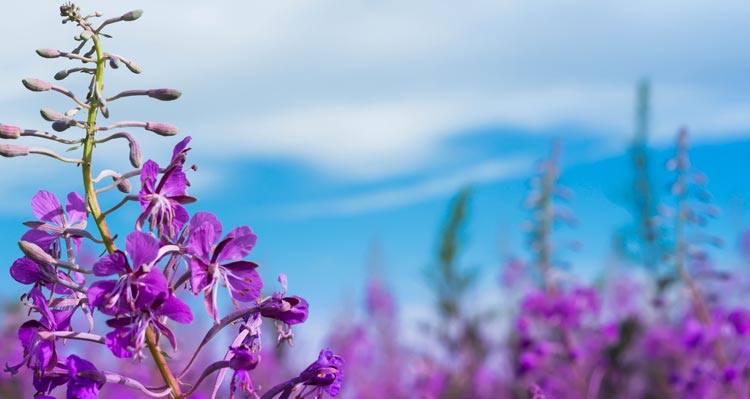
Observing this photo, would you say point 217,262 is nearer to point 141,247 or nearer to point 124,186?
point 141,247

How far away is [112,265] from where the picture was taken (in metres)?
2.08

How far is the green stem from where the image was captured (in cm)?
218

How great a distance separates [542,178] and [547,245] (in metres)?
0.81

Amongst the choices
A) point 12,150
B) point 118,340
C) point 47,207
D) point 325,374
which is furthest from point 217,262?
point 12,150

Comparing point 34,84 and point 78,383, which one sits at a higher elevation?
point 34,84

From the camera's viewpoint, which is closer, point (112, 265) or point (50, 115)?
point (112, 265)

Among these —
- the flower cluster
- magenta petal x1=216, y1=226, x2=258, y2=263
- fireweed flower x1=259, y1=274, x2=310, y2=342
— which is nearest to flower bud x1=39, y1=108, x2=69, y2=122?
the flower cluster

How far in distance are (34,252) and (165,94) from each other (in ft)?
1.77

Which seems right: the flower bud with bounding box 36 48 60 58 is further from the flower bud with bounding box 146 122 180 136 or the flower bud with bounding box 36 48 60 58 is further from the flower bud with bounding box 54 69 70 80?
the flower bud with bounding box 146 122 180 136

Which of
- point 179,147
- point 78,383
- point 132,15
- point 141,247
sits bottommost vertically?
point 78,383

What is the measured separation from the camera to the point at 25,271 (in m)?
2.32

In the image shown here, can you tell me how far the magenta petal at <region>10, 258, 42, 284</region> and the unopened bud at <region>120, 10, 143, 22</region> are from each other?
71cm

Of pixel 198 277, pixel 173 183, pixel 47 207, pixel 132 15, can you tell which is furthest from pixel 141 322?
pixel 132 15

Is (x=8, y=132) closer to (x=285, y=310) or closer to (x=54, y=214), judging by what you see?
(x=54, y=214)
